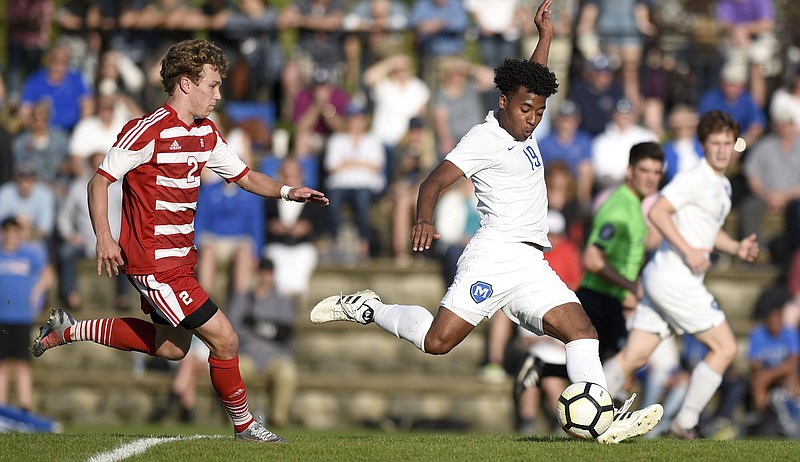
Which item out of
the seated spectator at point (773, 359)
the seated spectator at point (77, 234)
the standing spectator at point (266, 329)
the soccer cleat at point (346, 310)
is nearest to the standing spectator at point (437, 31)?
the standing spectator at point (266, 329)

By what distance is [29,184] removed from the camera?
15242 millimetres

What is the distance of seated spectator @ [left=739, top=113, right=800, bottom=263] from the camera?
15.3m

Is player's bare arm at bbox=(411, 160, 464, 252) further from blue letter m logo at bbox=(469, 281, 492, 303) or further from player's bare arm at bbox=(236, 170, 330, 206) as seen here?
player's bare arm at bbox=(236, 170, 330, 206)

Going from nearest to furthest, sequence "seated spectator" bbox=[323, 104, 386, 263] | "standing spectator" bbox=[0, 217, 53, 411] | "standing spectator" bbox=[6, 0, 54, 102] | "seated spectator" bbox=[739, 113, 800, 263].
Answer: "standing spectator" bbox=[0, 217, 53, 411]
"seated spectator" bbox=[739, 113, 800, 263]
"seated spectator" bbox=[323, 104, 386, 263]
"standing spectator" bbox=[6, 0, 54, 102]

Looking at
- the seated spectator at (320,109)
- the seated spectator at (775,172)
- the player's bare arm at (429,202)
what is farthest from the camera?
the seated spectator at (320,109)

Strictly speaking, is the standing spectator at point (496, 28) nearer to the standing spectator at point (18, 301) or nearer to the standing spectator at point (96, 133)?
the standing spectator at point (96, 133)

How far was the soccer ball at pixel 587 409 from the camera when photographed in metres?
7.53

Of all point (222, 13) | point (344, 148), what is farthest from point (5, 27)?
point (344, 148)

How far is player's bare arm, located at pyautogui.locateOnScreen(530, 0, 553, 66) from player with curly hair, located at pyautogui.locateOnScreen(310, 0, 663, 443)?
0.56 metres

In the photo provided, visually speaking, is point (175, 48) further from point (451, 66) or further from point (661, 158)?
point (451, 66)

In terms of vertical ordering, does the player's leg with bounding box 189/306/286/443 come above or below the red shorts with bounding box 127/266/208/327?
below

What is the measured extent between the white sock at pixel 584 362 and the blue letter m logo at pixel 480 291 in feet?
1.99

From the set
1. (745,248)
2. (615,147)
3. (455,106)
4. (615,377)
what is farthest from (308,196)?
(455,106)

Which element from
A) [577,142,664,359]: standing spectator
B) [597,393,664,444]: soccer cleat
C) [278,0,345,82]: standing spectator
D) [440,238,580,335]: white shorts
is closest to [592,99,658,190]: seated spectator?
[278,0,345,82]: standing spectator
